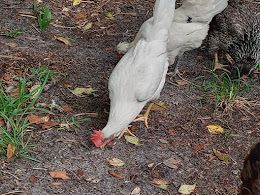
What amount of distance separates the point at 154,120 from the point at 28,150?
3.98 feet

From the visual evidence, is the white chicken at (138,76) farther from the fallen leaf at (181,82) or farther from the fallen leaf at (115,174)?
the fallen leaf at (181,82)

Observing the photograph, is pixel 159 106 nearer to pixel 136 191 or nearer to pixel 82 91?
pixel 82 91

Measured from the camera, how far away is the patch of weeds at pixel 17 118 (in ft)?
15.0

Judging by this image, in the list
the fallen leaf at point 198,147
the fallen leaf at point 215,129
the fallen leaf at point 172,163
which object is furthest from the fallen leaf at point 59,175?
the fallen leaf at point 215,129

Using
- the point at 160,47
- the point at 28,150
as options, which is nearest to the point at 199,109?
the point at 160,47

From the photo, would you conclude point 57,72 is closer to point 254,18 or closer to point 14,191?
point 14,191

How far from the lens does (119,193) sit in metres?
4.51

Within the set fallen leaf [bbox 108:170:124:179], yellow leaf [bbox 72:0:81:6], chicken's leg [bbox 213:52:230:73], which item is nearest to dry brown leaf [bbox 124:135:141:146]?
fallen leaf [bbox 108:170:124:179]

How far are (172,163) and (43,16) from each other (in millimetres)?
2131

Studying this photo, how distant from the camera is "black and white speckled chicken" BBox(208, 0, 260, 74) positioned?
243 inches

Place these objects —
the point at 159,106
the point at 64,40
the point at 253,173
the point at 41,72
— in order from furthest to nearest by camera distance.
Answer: the point at 64,40 < the point at 159,106 < the point at 41,72 < the point at 253,173

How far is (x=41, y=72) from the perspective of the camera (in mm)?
5312

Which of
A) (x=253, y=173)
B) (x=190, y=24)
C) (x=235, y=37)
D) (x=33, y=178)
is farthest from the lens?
(x=235, y=37)

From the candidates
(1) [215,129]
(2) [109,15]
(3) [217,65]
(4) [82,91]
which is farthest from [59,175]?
(2) [109,15]
